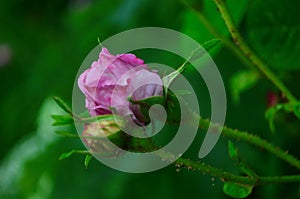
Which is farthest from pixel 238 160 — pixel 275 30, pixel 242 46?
pixel 275 30

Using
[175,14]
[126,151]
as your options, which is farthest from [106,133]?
[175,14]

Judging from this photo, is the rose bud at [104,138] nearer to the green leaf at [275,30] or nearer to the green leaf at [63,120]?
the green leaf at [63,120]

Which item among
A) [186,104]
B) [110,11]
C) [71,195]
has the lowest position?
[71,195]

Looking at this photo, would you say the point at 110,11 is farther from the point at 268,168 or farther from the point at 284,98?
the point at 284,98

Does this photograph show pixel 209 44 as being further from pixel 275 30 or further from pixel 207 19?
pixel 275 30

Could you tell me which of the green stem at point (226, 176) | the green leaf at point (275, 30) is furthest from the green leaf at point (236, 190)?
the green leaf at point (275, 30)
